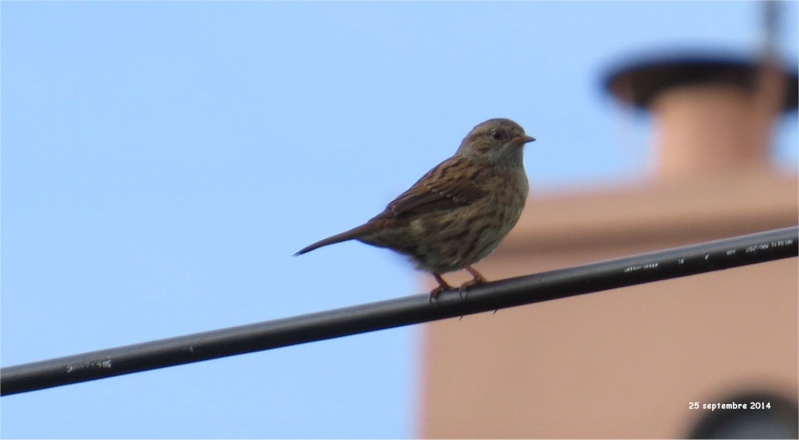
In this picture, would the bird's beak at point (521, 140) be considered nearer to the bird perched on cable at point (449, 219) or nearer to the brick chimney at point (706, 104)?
the bird perched on cable at point (449, 219)

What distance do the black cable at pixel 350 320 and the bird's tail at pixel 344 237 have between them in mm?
1735

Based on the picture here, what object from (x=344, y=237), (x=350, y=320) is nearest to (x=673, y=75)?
(x=344, y=237)

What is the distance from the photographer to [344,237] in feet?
27.1

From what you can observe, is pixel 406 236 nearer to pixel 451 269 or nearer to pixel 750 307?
pixel 451 269

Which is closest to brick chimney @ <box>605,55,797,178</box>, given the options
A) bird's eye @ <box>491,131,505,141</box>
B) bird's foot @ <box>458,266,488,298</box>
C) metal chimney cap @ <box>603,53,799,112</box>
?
metal chimney cap @ <box>603,53,799,112</box>

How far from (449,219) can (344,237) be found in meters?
0.82

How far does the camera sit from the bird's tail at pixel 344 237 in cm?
785

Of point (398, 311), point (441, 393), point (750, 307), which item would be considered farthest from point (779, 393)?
point (398, 311)

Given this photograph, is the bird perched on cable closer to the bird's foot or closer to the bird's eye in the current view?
the bird's foot

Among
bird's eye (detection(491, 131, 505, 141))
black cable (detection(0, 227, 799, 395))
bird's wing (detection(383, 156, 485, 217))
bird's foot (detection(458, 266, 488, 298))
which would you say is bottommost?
bird's foot (detection(458, 266, 488, 298))

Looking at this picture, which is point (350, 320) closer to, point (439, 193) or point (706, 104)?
point (439, 193)

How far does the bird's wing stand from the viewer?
875 cm

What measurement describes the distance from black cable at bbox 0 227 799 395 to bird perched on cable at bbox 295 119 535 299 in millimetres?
2343

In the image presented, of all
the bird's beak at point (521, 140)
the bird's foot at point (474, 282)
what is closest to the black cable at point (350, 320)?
the bird's foot at point (474, 282)
